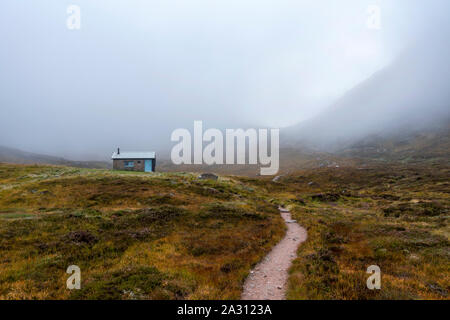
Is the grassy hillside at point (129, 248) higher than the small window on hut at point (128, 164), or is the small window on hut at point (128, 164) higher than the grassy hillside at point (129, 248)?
the small window on hut at point (128, 164)

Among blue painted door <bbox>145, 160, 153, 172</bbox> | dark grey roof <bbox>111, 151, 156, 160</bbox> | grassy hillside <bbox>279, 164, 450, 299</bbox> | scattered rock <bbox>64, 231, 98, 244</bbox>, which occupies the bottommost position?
grassy hillside <bbox>279, 164, 450, 299</bbox>

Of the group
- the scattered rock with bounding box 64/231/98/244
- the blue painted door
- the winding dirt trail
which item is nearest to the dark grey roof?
the blue painted door

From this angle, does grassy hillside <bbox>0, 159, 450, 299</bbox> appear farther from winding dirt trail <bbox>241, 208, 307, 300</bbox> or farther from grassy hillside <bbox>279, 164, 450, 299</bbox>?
winding dirt trail <bbox>241, 208, 307, 300</bbox>

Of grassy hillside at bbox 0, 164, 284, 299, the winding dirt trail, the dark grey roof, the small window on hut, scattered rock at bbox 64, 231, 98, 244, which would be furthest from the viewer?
the dark grey roof

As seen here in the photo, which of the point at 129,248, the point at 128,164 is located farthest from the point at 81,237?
the point at 128,164

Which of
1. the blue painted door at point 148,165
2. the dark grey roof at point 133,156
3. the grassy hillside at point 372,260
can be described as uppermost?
the dark grey roof at point 133,156

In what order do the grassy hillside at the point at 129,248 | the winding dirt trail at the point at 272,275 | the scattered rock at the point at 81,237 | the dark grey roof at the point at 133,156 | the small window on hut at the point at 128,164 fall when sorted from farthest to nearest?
the dark grey roof at the point at 133,156
the small window on hut at the point at 128,164
the scattered rock at the point at 81,237
the winding dirt trail at the point at 272,275
the grassy hillside at the point at 129,248

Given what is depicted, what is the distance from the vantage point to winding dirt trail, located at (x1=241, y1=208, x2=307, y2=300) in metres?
8.98

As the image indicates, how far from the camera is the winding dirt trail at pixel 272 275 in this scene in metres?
8.98

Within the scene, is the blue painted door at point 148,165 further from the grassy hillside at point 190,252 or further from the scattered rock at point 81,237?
the scattered rock at point 81,237

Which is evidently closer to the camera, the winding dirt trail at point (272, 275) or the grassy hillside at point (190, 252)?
the grassy hillside at point (190, 252)

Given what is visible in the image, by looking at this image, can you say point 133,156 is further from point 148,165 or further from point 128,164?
point 148,165

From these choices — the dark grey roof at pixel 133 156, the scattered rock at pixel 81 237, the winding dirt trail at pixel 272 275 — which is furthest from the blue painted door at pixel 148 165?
the winding dirt trail at pixel 272 275

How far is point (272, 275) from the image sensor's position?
423 inches
